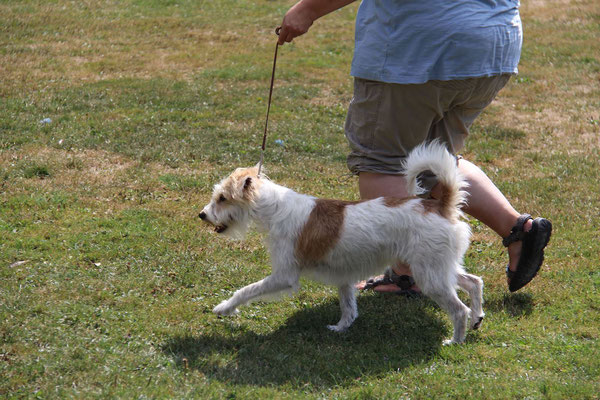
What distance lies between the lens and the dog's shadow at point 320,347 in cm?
381

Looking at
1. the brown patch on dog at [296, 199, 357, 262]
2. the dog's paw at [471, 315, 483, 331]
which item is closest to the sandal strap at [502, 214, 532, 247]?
the dog's paw at [471, 315, 483, 331]

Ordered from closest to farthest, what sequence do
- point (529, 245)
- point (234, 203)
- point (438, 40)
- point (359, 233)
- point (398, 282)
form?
point (438, 40), point (359, 233), point (234, 203), point (529, 245), point (398, 282)

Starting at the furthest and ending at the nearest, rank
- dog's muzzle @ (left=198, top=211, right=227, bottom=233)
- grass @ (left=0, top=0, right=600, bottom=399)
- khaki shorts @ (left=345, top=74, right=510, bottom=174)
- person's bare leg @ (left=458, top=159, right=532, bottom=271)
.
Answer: person's bare leg @ (left=458, top=159, right=532, bottom=271)
dog's muzzle @ (left=198, top=211, right=227, bottom=233)
khaki shorts @ (left=345, top=74, right=510, bottom=174)
grass @ (left=0, top=0, right=600, bottom=399)

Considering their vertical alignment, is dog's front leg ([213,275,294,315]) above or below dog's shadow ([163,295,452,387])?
above

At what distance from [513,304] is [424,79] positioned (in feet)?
5.88

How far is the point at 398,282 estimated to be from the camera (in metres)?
4.95

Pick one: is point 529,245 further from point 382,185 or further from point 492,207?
point 382,185

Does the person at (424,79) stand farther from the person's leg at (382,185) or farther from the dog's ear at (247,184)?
the dog's ear at (247,184)

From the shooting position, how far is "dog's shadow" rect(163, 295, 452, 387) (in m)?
3.81

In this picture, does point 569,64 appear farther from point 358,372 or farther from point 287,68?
point 358,372

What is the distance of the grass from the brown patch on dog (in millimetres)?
549

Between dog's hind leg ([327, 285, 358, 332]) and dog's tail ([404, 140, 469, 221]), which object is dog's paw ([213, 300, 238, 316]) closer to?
dog's hind leg ([327, 285, 358, 332])

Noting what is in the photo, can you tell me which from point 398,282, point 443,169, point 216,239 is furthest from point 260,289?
point 216,239

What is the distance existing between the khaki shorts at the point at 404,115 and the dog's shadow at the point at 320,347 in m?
1.00
